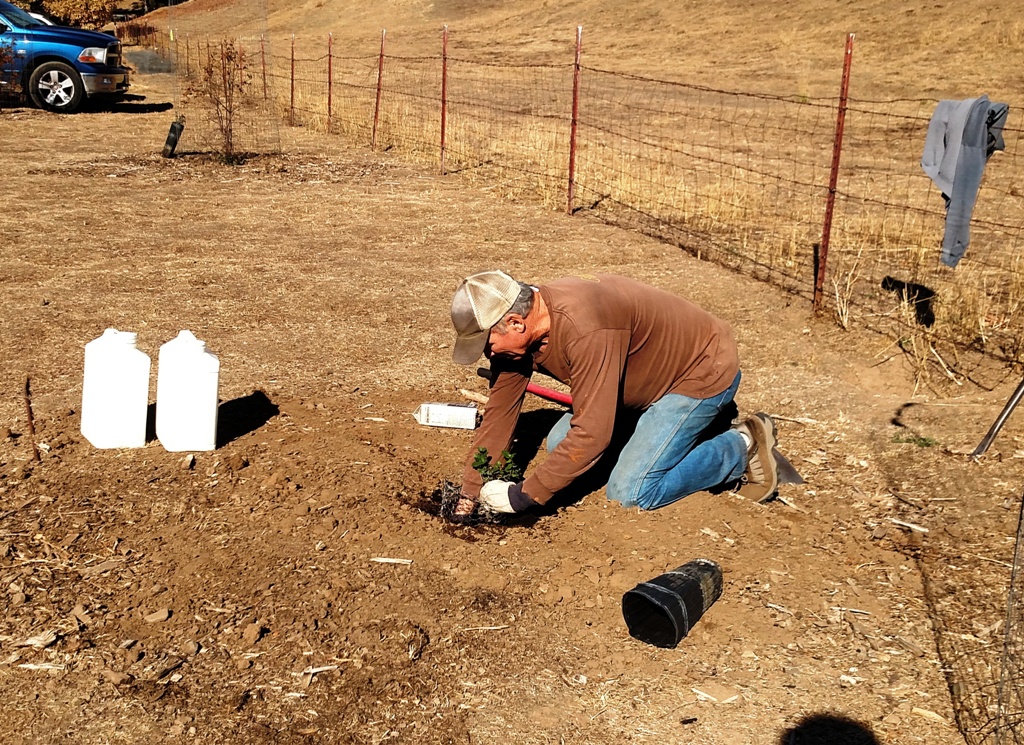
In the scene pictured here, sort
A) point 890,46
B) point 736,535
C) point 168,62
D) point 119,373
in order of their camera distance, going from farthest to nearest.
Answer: point 890,46 < point 168,62 < point 119,373 < point 736,535

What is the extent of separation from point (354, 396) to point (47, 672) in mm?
2572

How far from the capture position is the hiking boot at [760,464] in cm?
441

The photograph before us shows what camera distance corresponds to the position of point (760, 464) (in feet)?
14.6

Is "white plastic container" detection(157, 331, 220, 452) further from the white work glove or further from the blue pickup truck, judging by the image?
the blue pickup truck

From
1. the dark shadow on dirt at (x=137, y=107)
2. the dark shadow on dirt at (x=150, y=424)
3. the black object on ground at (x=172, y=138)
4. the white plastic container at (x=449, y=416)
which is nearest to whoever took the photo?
the dark shadow on dirt at (x=150, y=424)

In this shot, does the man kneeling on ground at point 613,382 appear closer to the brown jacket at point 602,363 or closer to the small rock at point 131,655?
the brown jacket at point 602,363

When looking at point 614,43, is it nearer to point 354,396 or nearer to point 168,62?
point 168,62

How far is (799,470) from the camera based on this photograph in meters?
4.82

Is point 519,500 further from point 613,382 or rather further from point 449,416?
point 449,416

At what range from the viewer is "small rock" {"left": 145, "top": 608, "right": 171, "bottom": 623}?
→ 3.46 meters

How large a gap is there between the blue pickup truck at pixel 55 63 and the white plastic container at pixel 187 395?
1388cm

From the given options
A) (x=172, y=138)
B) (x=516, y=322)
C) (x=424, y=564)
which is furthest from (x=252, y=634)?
(x=172, y=138)

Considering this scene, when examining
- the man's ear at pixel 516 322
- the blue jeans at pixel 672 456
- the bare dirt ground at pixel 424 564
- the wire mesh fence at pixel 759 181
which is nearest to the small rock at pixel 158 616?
the bare dirt ground at pixel 424 564

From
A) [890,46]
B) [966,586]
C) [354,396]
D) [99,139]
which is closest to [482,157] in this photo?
[99,139]
